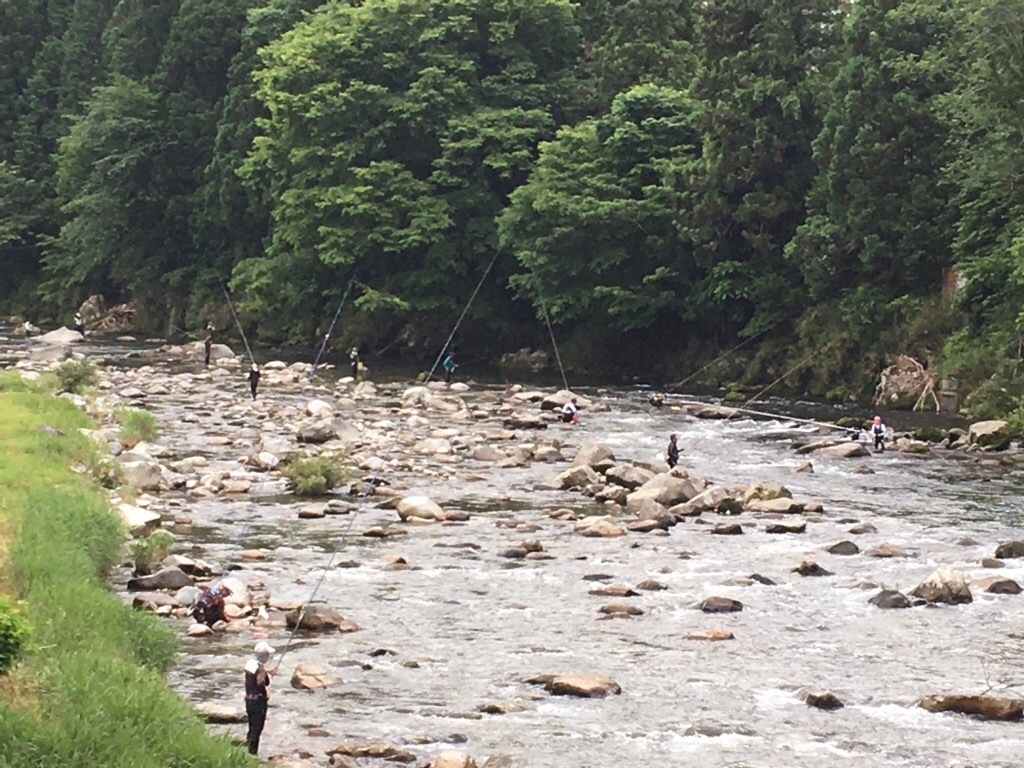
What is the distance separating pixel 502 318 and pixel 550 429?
751 inches

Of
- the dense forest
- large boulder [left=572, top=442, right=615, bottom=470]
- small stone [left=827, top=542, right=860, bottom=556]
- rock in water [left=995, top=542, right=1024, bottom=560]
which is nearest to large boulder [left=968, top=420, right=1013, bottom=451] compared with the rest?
the dense forest

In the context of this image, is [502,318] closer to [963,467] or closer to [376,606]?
[963,467]

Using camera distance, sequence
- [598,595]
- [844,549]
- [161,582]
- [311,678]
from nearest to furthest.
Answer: [311,678] → [161,582] → [598,595] → [844,549]

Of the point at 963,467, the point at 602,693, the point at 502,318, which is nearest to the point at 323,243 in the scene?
the point at 502,318

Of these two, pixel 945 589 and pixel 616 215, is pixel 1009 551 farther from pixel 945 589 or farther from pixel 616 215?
pixel 616 215

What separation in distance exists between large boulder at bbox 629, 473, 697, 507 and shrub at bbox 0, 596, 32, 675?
1574 cm

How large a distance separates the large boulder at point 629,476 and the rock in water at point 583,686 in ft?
41.0

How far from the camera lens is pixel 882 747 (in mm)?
14375

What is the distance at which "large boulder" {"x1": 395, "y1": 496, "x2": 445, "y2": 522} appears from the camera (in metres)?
25.3

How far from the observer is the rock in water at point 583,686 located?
15828 mm

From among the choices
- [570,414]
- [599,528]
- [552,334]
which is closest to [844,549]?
[599,528]

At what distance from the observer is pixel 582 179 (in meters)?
49.4

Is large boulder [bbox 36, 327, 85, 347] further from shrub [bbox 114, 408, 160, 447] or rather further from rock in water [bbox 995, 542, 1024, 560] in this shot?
rock in water [bbox 995, 542, 1024, 560]

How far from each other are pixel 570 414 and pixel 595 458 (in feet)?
27.1
